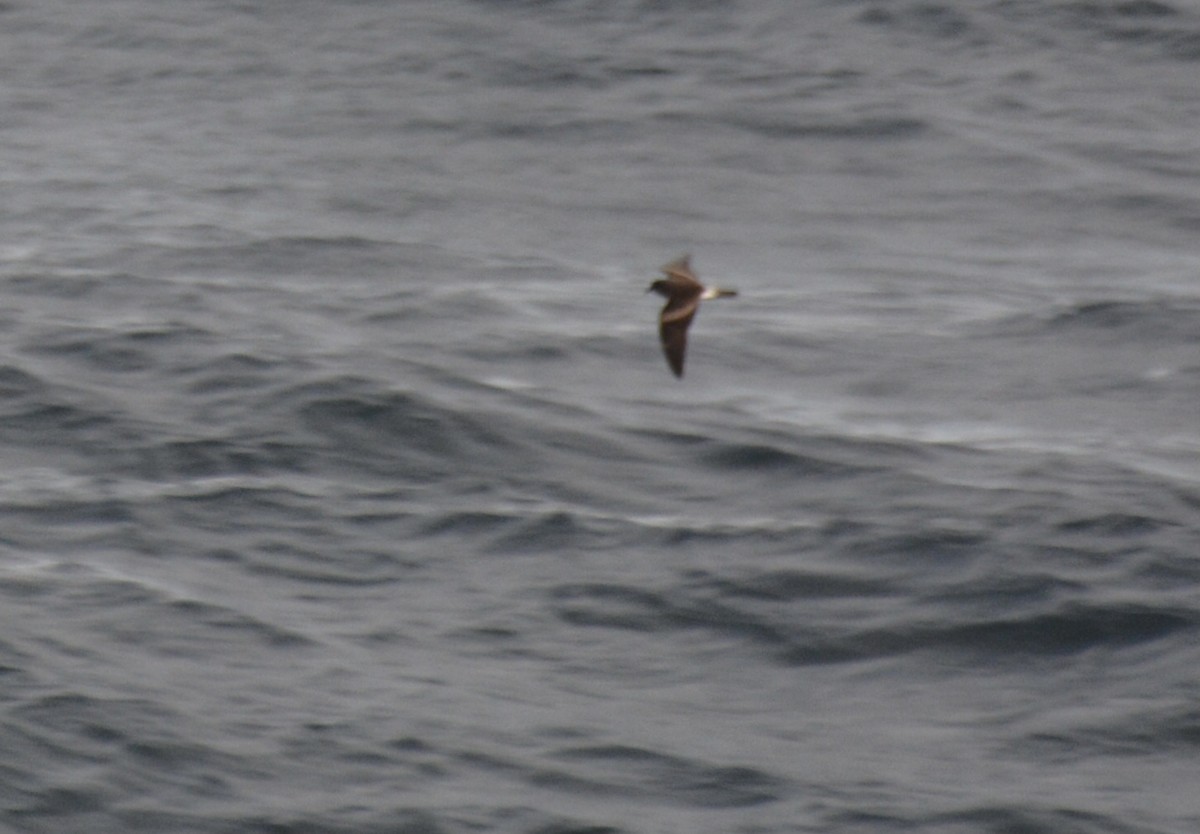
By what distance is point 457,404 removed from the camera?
60.5 ft

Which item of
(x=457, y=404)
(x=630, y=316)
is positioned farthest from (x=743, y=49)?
(x=457, y=404)

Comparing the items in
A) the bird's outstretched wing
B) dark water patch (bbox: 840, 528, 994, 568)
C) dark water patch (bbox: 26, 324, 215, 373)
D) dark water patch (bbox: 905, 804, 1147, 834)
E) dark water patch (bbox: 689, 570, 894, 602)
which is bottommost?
dark water patch (bbox: 905, 804, 1147, 834)

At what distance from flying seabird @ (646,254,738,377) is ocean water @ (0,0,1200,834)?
2236 millimetres

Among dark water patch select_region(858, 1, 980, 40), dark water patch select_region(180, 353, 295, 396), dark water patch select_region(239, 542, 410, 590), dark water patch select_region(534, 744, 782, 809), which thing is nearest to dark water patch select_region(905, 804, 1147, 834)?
dark water patch select_region(534, 744, 782, 809)

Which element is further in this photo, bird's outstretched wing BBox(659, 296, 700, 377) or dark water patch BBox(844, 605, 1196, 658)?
dark water patch BBox(844, 605, 1196, 658)

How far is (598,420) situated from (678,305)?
5116mm

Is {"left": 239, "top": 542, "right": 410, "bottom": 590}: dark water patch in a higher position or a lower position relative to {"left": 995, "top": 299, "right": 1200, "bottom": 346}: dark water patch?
lower

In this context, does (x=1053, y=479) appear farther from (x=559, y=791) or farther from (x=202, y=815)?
(x=202, y=815)

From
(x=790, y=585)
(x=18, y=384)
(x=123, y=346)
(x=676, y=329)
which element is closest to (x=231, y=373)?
(x=123, y=346)

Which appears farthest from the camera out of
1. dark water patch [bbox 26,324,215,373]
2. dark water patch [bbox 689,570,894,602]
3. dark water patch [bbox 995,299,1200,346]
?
dark water patch [bbox 995,299,1200,346]

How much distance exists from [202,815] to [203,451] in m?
5.08

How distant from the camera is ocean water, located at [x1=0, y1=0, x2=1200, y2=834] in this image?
13.4m

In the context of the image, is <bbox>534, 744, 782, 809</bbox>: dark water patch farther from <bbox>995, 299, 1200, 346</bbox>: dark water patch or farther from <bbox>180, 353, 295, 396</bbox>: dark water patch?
<bbox>995, 299, 1200, 346</bbox>: dark water patch

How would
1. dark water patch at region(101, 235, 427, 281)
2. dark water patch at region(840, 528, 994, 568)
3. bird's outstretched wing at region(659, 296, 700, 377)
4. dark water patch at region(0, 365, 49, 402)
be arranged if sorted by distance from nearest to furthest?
bird's outstretched wing at region(659, 296, 700, 377)
dark water patch at region(840, 528, 994, 568)
dark water patch at region(0, 365, 49, 402)
dark water patch at region(101, 235, 427, 281)
